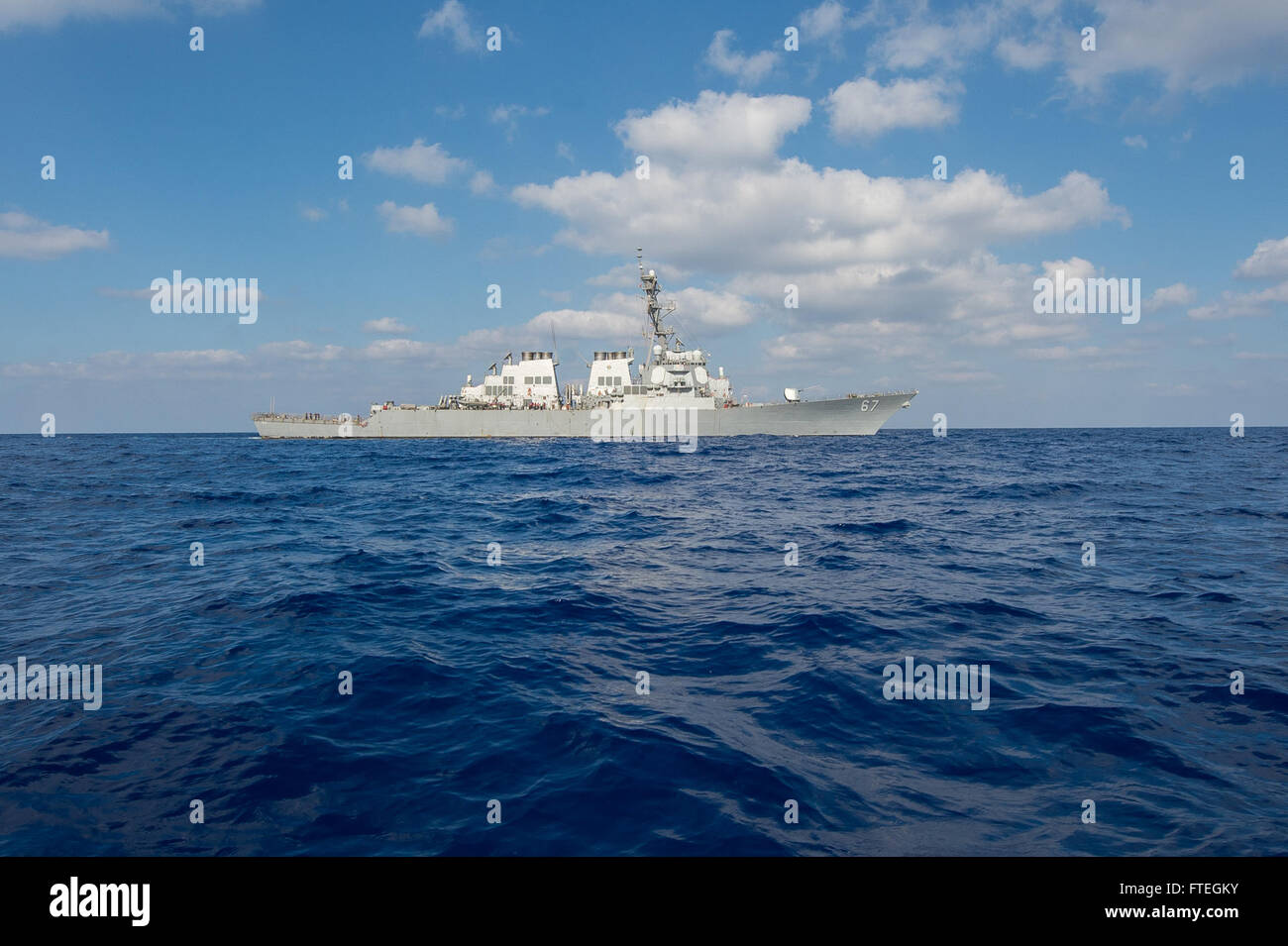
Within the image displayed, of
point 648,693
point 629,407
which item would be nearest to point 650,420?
point 629,407

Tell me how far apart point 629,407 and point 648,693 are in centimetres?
6141

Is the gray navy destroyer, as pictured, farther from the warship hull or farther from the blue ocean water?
the blue ocean water

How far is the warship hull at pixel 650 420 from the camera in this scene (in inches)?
2591

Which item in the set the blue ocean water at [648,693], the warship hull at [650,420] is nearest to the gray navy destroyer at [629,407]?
the warship hull at [650,420]

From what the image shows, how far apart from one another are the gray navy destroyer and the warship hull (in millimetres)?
122

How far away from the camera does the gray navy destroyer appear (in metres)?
66.2

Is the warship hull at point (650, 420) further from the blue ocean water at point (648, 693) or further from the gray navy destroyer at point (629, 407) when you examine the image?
the blue ocean water at point (648, 693)

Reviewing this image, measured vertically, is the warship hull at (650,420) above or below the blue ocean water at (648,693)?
above

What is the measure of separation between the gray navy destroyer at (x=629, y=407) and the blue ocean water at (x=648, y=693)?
169 feet

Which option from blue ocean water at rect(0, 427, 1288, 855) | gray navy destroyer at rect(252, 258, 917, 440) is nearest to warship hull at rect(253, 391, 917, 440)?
gray navy destroyer at rect(252, 258, 917, 440)

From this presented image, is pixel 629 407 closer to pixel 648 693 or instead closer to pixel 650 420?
pixel 650 420

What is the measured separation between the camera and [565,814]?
4.20m

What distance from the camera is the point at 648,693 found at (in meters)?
6.29
